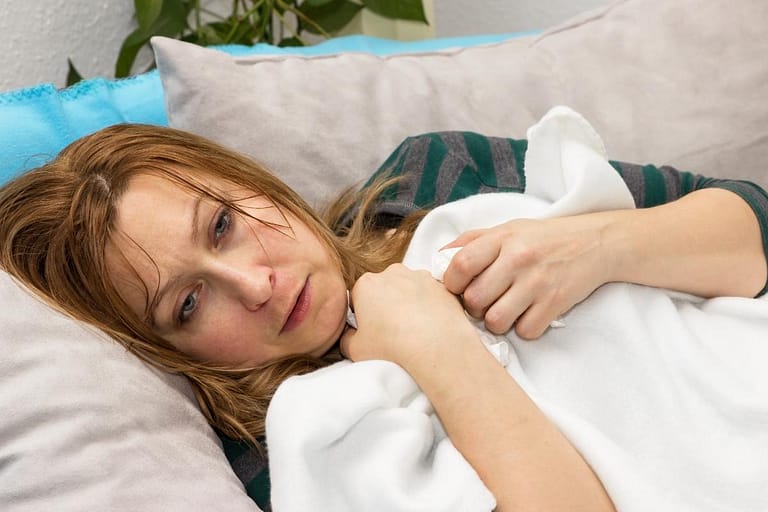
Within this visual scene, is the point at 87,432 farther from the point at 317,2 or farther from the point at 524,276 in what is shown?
the point at 317,2

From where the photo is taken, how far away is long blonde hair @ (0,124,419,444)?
0.90 metres

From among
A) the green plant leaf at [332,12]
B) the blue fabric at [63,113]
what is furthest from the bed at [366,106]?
the green plant leaf at [332,12]

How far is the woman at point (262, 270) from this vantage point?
869 mm

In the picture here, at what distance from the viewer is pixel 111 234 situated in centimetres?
90

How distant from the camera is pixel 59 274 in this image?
3.01ft

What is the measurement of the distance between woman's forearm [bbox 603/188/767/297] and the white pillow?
48cm

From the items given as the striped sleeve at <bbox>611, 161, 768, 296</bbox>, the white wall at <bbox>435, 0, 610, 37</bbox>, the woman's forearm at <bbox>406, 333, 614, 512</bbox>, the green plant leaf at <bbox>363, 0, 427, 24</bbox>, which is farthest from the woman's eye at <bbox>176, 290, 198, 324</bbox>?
the white wall at <bbox>435, 0, 610, 37</bbox>

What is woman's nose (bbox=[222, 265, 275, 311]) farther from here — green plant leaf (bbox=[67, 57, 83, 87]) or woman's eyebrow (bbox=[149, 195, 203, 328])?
green plant leaf (bbox=[67, 57, 83, 87])

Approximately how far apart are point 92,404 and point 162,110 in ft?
1.89

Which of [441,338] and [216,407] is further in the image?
[216,407]

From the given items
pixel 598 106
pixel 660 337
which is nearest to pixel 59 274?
pixel 660 337

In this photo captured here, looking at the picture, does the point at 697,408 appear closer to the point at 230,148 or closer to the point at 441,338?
the point at 441,338

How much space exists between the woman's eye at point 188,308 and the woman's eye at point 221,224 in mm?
66

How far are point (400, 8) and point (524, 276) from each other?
1.03 m
